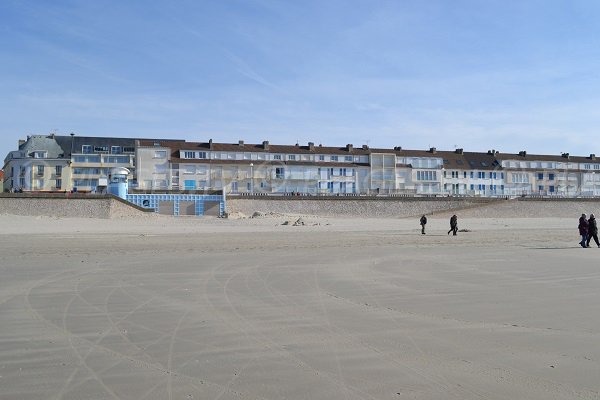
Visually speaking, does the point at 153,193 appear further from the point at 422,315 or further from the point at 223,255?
the point at 422,315

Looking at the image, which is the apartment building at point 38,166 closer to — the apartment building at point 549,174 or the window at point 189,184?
the window at point 189,184

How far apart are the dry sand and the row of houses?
60259mm

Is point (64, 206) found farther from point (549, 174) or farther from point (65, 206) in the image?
point (549, 174)

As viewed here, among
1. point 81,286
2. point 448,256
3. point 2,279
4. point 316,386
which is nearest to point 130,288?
point 81,286

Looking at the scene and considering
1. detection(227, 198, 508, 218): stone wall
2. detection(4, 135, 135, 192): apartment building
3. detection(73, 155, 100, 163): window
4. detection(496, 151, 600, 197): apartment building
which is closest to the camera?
detection(227, 198, 508, 218): stone wall

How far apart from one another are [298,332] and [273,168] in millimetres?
71530

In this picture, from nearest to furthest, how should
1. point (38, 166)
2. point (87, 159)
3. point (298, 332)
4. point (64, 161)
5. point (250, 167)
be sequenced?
point (298, 332)
point (250, 167)
point (38, 166)
point (64, 161)
point (87, 159)

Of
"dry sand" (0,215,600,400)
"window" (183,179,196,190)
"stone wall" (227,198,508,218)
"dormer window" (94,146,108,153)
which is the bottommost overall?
"dry sand" (0,215,600,400)

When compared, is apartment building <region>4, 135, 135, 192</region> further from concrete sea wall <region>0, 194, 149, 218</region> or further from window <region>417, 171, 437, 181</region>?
window <region>417, 171, 437, 181</region>

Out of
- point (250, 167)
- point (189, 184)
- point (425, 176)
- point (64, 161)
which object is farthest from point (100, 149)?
point (425, 176)

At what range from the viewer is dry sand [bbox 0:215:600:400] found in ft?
16.7

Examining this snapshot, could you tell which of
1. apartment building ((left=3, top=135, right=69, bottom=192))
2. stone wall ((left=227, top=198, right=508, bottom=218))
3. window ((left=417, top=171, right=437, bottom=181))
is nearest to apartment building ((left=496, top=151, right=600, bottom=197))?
window ((left=417, top=171, right=437, bottom=181))

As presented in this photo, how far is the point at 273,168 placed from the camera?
78250mm

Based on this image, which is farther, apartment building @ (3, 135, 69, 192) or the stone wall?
apartment building @ (3, 135, 69, 192)
